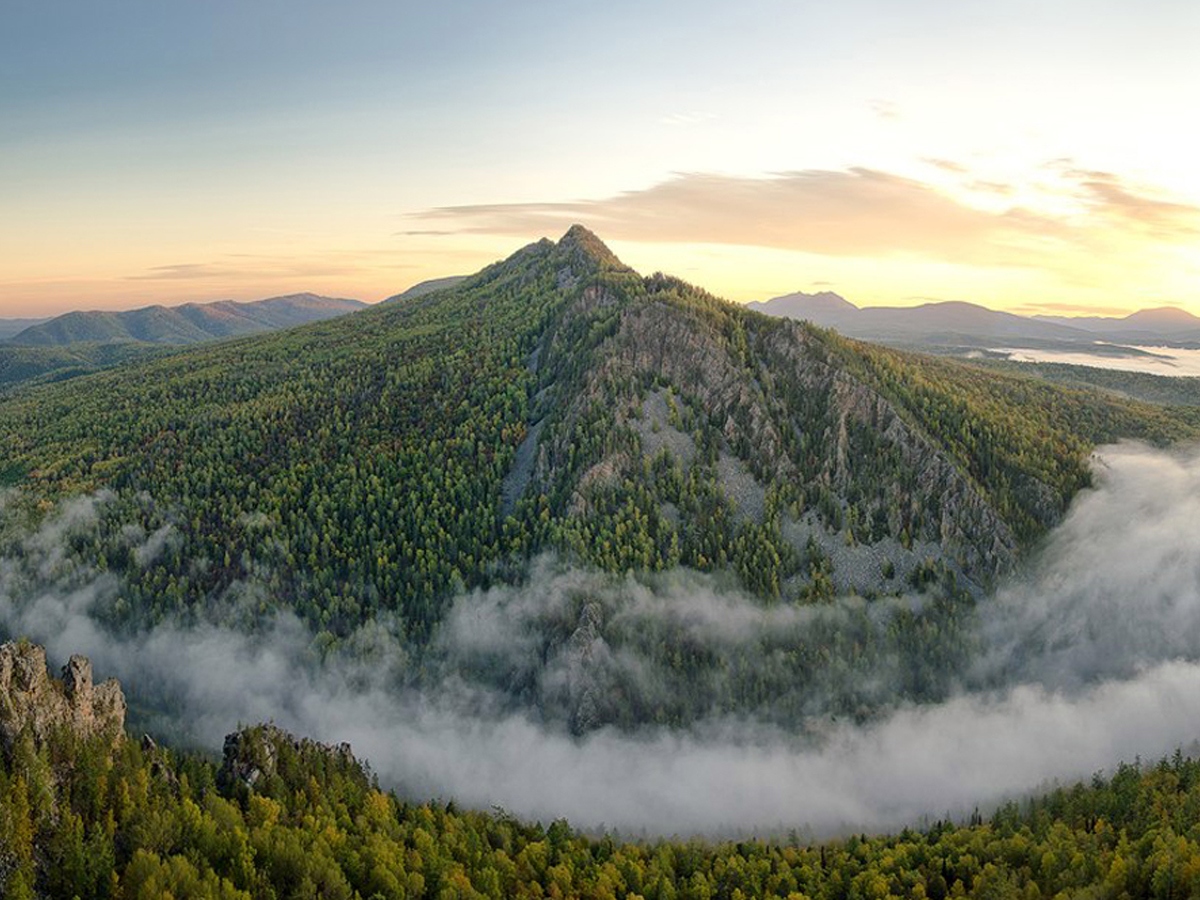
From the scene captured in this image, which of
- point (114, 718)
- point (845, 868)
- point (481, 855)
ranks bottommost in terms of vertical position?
point (845, 868)

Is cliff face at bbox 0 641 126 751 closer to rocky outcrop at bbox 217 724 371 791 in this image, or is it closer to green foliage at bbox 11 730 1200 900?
green foliage at bbox 11 730 1200 900

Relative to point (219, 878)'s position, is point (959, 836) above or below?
below

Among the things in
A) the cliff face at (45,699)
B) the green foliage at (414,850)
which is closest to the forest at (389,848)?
the green foliage at (414,850)

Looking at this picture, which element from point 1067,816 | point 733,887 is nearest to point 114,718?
point 733,887

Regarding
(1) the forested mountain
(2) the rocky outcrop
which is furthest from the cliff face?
(2) the rocky outcrop

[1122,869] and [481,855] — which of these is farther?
[481,855]

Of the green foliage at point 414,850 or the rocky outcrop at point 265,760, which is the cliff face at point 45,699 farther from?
the rocky outcrop at point 265,760

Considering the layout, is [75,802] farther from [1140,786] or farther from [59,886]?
[1140,786]
